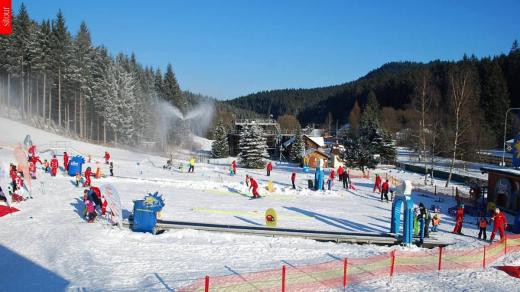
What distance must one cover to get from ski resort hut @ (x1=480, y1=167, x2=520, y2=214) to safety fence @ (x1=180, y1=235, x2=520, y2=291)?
11.0 m

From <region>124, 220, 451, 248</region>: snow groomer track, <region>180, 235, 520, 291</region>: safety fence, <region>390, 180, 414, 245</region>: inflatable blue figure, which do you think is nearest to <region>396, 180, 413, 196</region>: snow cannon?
<region>390, 180, 414, 245</region>: inflatable blue figure

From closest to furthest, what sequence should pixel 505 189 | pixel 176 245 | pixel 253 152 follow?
pixel 176 245 < pixel 505 189 < pixel 253 152

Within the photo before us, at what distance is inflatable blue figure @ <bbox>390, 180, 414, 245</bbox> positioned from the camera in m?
16.8

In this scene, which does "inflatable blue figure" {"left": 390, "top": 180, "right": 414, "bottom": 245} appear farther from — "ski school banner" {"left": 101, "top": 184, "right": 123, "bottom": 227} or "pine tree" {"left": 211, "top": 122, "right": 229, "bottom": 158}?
"pine tree" {"left": 211, "top": 122, "right": 229, "bottom": 158}

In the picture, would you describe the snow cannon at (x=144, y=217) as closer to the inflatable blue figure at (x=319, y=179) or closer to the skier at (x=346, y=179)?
the inflatable blue figure at (x=319, y=179)

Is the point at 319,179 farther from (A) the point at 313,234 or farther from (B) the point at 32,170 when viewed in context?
(B) the point at 32,170

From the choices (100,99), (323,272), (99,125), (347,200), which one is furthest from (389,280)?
(99,125)

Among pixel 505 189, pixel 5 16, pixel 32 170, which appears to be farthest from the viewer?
pixel 505 189

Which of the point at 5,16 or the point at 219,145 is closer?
the point at 5,16

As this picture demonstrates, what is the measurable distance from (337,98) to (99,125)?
117 metres

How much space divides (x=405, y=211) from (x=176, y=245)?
8.34m

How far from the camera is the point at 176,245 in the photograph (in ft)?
50.8

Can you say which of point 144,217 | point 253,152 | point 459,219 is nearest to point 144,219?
point 144,217

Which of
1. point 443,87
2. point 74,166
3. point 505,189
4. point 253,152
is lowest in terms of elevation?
point 505,189
